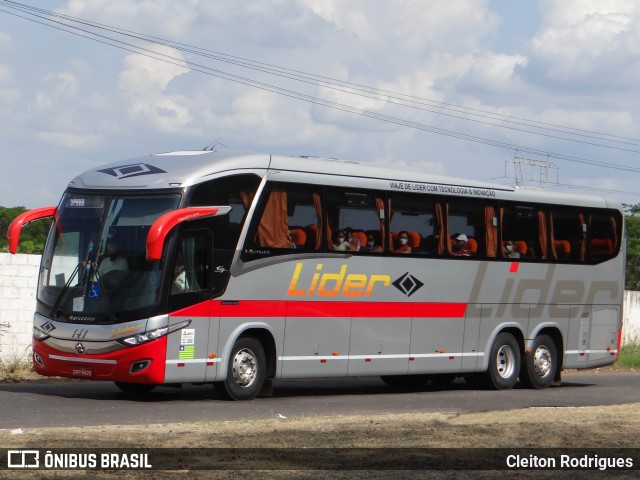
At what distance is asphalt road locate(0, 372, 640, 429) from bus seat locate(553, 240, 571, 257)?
2580 mm

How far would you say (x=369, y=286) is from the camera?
66.9ft

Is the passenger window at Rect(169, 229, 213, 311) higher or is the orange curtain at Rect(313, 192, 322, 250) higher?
the orange curtain at Rect(313, 192, 322, 250)

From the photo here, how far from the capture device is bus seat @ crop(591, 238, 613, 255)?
2462 centimetres

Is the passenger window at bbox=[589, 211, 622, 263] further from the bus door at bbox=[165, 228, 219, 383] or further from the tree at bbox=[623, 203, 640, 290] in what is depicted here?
the tree at bbox=[623, 203, 640, 290]

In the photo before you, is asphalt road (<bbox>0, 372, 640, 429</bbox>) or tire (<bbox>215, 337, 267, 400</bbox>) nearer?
asphalt road (<bbox>0, 372, 640, 429</bbox>)

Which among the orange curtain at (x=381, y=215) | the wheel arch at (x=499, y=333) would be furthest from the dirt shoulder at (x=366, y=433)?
the wheel arch at (x=499, y=333)

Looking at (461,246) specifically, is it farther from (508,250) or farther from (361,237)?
(361,237)

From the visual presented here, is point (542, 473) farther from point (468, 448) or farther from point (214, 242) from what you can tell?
point (214, 242)

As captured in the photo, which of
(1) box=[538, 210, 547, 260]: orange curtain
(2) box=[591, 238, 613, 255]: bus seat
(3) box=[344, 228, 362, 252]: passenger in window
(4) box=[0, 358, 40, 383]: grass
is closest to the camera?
(3) box=[344, 228, 362, 252]: passenger in window

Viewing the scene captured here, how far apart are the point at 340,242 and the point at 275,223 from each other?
1539 millimetres

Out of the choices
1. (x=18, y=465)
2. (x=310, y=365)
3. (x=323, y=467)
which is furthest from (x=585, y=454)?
(x=310, y=365)

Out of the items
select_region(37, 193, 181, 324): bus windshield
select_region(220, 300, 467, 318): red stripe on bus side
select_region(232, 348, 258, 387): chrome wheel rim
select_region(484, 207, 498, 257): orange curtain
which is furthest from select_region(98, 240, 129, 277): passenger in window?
select_region(484, 207, 498, 257): orange curtain

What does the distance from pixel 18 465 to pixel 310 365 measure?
32.3ft

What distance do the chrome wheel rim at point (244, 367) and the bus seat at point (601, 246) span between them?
8747 millimetres
